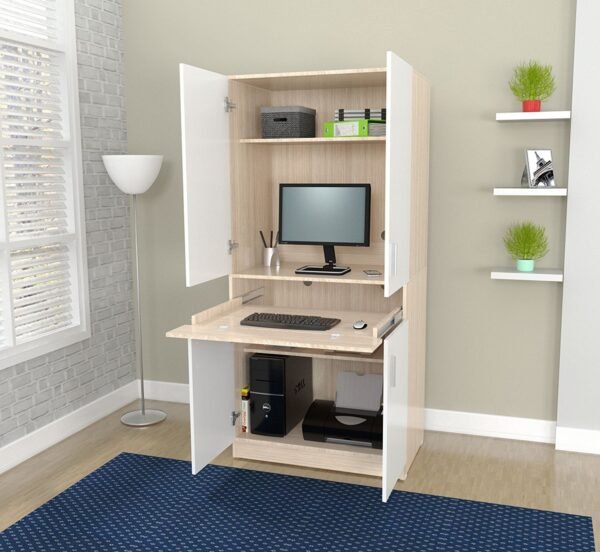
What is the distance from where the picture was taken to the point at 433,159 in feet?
12.1

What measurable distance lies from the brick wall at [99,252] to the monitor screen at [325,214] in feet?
3.73

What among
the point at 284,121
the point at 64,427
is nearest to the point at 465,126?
the point at 284,121

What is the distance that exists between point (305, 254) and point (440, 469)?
131 cm

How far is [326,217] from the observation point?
3.57m

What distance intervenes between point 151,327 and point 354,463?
1.69 metres

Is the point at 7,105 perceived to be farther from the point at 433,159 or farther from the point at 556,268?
the point at 556,268

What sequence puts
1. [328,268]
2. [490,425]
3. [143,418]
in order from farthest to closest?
1. [143,418]
2. [490,425]
3. [328,268]

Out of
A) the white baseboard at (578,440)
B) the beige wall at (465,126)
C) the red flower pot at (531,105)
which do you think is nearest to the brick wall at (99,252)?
the beige wall at (465,126)

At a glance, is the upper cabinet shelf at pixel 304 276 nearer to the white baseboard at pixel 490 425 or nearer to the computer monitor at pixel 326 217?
the computer monitor at pixel 326 217

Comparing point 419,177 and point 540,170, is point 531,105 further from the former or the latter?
point 419,177

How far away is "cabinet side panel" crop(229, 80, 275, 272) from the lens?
3.46 m

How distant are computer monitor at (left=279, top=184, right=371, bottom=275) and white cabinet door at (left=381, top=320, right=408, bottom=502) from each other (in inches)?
21.7

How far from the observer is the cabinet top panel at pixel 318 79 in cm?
320

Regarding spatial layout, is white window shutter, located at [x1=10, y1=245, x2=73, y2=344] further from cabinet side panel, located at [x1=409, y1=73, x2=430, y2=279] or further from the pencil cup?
cabinet side panel, located at [x1=409, y1=73, x2=430, y2=279]
